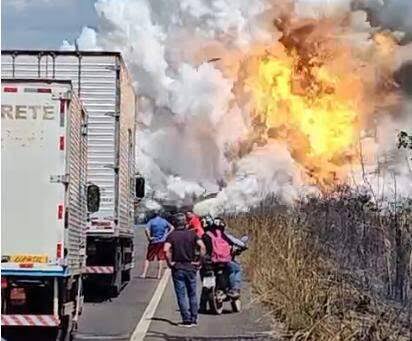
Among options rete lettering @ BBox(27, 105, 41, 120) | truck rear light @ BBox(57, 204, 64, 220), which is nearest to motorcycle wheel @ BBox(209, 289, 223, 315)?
truck rear light @ BBox(57, 204, 64, 220)

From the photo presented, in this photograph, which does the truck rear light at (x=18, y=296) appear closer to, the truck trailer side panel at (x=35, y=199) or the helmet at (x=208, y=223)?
the truck trailer side panel at (x=35, y=199)

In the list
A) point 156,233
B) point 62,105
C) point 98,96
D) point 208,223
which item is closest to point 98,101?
point 98,96

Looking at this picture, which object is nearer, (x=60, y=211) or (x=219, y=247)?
(x=60, y=211)

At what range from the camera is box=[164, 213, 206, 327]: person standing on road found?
1730cm

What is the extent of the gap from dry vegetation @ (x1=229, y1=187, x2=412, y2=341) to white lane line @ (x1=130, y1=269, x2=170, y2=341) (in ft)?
6.16

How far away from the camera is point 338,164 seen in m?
36.7

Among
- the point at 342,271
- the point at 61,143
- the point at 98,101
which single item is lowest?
the point at 342,271

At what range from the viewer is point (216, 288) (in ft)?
63.0

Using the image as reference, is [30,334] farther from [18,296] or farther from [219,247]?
[219,247]

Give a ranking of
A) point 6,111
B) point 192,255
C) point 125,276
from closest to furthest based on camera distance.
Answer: point 6,111 < point 192,255 < point 125,276

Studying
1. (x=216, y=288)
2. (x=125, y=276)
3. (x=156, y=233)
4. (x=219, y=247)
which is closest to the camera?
(x=219, y=247)

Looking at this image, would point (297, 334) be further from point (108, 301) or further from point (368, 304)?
point (108, 301)

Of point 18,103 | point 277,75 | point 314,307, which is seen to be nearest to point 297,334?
point 314,307

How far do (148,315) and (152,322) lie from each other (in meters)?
1.13
